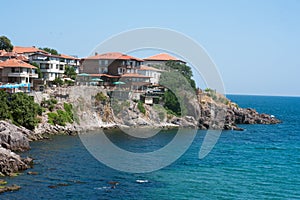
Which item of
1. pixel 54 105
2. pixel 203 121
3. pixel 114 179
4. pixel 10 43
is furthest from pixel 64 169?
pixel 10 43

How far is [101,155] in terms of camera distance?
179ft

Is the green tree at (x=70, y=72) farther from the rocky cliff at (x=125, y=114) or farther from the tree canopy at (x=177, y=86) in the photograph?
the tree canopy at (x=177, y=86)

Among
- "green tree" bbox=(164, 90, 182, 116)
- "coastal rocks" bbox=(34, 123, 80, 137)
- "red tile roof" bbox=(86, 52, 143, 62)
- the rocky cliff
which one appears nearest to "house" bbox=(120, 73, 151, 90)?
"red tile roof" bbox=(86, 52, 143, 62)

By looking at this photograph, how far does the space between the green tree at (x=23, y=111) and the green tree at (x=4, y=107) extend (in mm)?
1067

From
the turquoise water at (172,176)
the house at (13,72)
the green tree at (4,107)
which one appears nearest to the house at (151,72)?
the house at (13,72)

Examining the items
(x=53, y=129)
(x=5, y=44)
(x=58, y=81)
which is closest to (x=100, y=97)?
(x=58, y=81)

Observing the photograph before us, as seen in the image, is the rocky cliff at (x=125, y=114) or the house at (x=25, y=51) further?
the house at (x=25, y=51)

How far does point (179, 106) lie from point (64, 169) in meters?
52.0

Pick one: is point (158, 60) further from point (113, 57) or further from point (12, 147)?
point (12, 147)

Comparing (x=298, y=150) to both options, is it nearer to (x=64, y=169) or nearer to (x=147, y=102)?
(x=147, y=102)

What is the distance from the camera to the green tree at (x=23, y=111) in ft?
208

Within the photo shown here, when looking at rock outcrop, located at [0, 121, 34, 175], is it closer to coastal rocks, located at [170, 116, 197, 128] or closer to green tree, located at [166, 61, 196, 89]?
coastal rocks, located at [170, 116, 197, 128]

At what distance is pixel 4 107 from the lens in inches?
2446

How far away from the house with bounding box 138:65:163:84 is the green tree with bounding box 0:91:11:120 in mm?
41376
